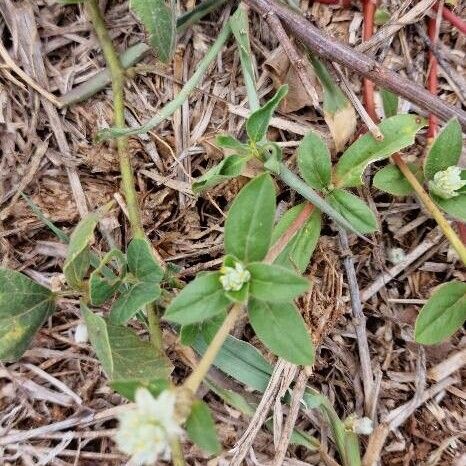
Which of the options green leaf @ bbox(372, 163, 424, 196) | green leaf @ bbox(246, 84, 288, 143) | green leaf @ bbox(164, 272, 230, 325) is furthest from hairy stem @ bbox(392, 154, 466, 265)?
green leaf @ bbox(164, 272, 230, 325)

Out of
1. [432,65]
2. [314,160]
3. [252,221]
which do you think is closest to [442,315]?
[314,160]

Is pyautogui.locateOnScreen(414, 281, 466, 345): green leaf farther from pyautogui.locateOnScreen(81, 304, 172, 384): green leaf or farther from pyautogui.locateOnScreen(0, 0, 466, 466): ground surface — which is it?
pyautogui.locateOnScreen(81, 304, 172, 384): green leaf

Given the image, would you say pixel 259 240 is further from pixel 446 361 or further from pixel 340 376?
pixel 446 361

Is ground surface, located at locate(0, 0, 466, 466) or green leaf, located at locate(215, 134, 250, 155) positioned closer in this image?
green leaf, located at locate(215, 134, 250, 155)

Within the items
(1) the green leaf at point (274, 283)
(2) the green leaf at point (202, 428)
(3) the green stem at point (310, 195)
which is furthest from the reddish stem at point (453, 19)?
(2) the green leaf at point (202, 428)

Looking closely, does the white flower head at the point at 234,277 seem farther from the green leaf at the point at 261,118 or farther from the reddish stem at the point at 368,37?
the reddish stem at the point at 368,37

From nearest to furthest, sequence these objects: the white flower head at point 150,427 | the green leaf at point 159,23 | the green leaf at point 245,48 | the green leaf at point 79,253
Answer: the white flower head at point 150,427, the green leaf at point 79,253, the green leaf at point 159,23, the green leaf at point 245,48

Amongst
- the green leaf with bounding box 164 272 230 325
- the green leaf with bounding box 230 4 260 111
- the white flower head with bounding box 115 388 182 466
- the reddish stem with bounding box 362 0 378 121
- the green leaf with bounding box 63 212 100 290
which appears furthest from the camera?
the reddish stem with bounding box 362 0 378 121
